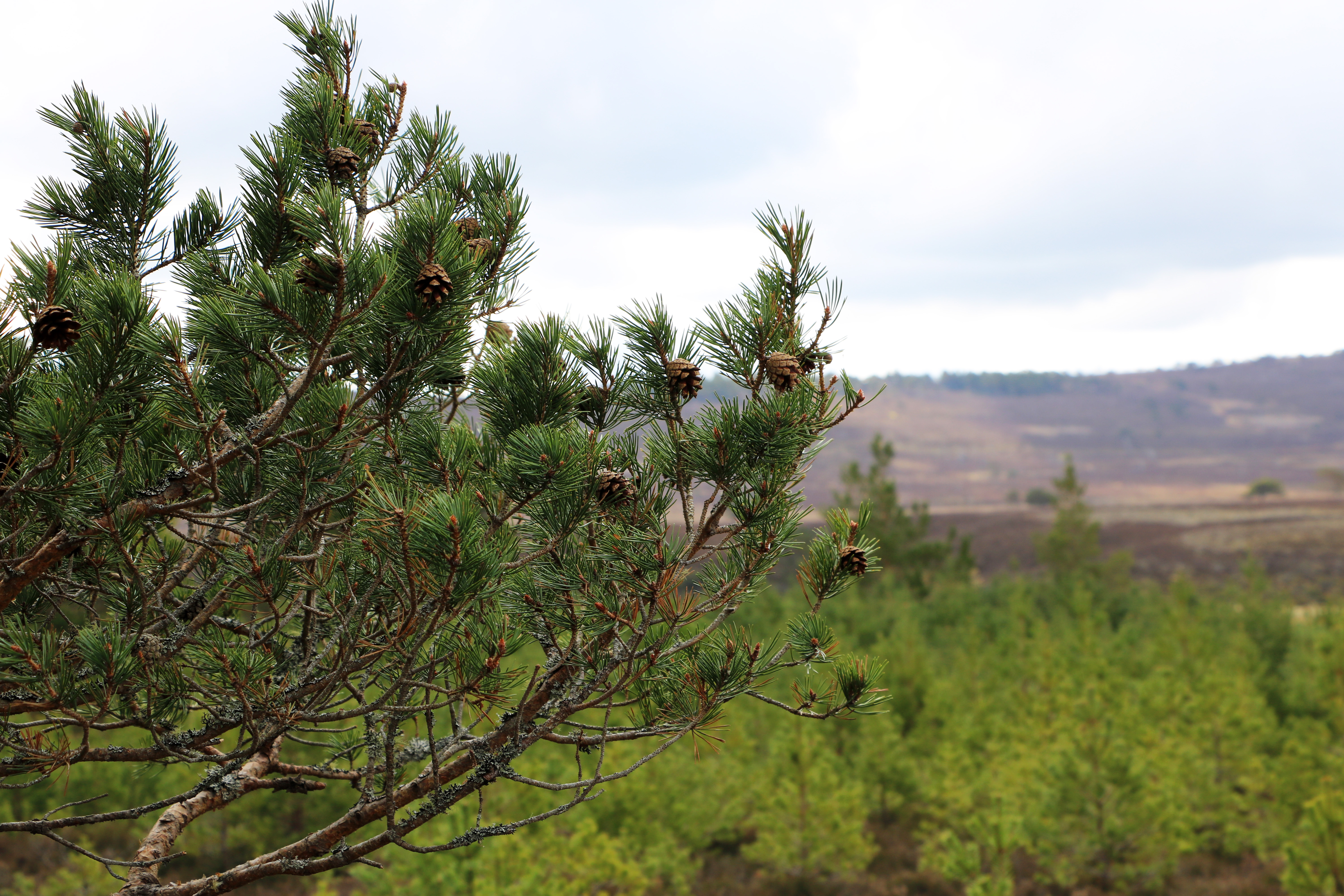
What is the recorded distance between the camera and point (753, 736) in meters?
Answer: 13.3

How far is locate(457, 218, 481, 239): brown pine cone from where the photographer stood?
2383mm

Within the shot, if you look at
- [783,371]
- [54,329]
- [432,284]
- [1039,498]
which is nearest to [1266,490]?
A: [1039,498]

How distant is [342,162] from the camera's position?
2.44 m

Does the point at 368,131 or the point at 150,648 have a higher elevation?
the point at 368,131

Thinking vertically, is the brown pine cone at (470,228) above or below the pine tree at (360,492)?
above

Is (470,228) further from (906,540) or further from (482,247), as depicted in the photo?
(906,540)

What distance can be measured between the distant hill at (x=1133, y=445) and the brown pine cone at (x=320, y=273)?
373 ft

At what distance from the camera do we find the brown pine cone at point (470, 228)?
2383mm

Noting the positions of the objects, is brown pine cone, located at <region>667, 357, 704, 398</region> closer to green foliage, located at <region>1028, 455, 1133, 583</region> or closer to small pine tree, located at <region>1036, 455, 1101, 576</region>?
green foliage, located at <region>1028, 455, 1133, 583</region>

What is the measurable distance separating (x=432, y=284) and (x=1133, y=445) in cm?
19543

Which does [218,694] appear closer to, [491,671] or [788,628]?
[491,671]

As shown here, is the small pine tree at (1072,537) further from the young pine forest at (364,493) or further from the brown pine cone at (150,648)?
the brown pine cone at (150,648)

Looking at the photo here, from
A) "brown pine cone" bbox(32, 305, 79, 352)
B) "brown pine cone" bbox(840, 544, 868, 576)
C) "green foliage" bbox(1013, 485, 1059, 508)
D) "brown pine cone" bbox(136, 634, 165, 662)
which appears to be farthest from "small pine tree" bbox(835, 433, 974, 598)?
"green foliage" bbox(1013, 485, 1059, 508)

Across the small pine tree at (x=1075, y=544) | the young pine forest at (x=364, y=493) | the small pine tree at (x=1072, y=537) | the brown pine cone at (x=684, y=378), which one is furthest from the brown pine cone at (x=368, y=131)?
the small pine tree at (x=1072, y=537)
